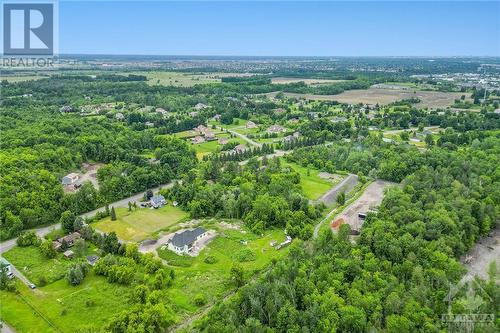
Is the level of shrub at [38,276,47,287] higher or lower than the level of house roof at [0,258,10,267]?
lower

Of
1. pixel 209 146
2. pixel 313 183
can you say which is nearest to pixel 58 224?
pixel 313 183

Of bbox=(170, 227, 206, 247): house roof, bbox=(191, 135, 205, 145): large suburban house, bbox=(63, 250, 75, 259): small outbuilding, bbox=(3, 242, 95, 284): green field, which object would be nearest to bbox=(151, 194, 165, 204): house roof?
bbox=(170, 227, 206, 247): house roof

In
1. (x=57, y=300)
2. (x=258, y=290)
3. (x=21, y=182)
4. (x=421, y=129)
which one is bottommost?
(x=57, y=300)

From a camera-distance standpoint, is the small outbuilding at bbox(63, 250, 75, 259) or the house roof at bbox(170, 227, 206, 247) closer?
the small outbuilding at bbox(63, 250, 75, 259)

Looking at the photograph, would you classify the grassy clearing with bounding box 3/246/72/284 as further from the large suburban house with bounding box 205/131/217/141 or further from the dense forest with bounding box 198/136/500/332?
the large suburban house with bounding box 205/131/217/141

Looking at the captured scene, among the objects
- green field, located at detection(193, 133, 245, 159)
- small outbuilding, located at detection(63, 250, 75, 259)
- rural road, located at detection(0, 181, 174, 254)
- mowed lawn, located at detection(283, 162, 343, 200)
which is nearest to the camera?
small outbuilding, located at detection(63, 250, 75, 259)

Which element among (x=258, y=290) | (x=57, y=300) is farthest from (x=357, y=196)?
(x=57, y=300)

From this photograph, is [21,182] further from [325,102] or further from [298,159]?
[325,102]
